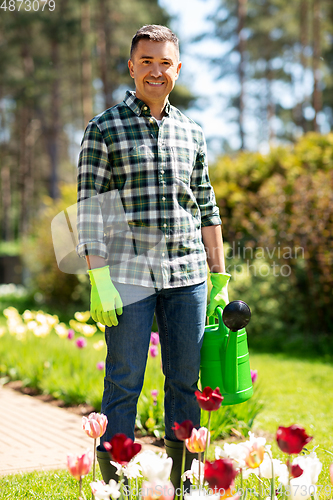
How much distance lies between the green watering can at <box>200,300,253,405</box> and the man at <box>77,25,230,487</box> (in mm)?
56

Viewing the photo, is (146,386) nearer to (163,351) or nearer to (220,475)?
(163,351)

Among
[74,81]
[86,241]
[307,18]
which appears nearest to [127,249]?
[86,241]

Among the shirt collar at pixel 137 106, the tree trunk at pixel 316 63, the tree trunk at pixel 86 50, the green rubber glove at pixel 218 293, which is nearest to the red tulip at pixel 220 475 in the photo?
the green rubber glove at pixel 218 293

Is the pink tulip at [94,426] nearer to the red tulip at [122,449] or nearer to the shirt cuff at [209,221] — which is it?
the red tulip at [122,449]

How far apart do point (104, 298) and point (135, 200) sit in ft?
1.30

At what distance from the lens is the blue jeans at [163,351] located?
5.93 ft

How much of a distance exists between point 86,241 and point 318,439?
209cm

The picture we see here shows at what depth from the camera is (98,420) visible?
1619 millimetres

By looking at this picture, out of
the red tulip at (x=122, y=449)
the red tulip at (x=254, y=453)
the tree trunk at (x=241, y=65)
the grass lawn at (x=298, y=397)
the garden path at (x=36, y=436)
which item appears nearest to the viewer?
the red tulip at (x=122, y=449)

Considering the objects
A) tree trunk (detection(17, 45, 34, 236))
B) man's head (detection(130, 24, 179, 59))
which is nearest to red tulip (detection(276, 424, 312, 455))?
man's head (detection(130, 24, 179, 59))

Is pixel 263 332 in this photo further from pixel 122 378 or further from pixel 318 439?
pixel 122 378

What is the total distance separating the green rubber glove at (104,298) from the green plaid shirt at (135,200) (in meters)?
0.07

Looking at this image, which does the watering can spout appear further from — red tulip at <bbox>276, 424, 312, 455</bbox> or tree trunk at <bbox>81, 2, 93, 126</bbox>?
tree trunk at <bbox>81, 2, 93, 126</bbox>

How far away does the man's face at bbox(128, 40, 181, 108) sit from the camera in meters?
1.88
